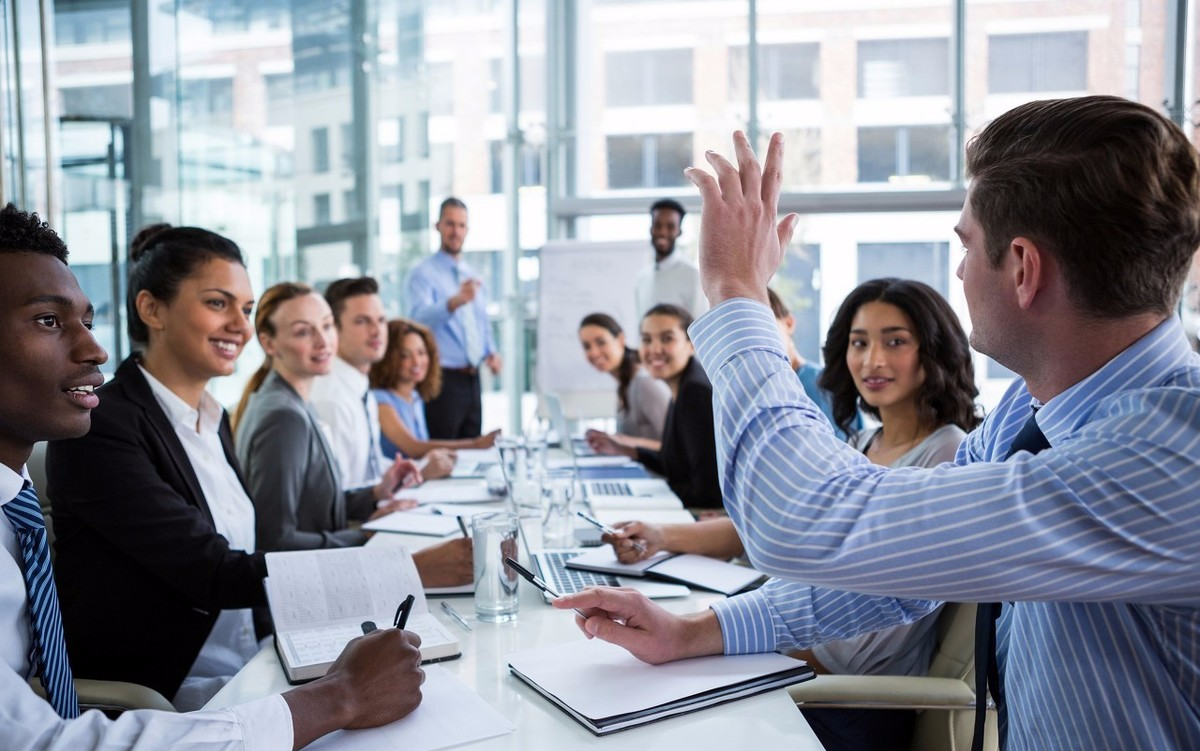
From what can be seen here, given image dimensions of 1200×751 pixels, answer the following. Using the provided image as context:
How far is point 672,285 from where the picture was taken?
5.89m

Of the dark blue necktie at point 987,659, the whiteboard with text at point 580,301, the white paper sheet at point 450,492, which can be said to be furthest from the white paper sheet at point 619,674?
the whiteboard with text at point 580,301

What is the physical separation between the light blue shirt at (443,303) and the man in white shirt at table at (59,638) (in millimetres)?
4519

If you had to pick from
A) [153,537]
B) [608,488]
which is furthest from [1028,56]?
[153,537]

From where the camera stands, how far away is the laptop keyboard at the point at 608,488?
299 cm

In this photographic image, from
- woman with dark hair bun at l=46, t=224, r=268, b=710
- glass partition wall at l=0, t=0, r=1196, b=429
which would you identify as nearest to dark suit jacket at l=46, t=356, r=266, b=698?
woman with dark hair bun at l=46, t=224, r=268, b=710

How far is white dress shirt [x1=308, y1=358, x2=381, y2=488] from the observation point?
Answer: 343 cm

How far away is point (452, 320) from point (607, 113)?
2096 millimetres

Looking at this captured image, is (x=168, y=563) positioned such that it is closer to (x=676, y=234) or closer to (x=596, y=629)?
(x=596, y=629)

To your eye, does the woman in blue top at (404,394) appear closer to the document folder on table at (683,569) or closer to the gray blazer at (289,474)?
the gray blazer at (289,474)

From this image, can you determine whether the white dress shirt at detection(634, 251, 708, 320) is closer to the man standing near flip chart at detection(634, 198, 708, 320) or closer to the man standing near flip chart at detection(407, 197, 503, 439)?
the man standing near flip chart at detection(634, 198, 708, 320)

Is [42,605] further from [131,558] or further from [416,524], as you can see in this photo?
[416,524]

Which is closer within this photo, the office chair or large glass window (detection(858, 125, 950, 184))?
the office chair

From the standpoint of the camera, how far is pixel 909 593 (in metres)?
0.91

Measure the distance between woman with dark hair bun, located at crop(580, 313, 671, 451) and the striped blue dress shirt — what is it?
3.38 meters
